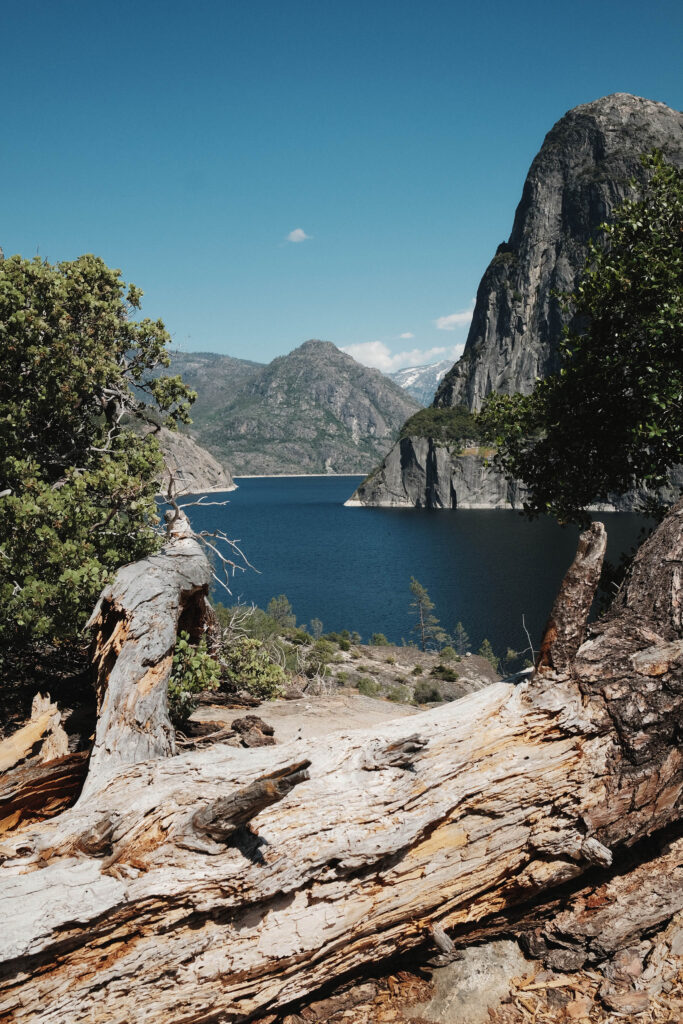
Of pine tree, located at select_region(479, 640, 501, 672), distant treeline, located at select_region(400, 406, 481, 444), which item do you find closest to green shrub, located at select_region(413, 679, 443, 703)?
pine tree, located at select_region(479, 640, 501, 672)

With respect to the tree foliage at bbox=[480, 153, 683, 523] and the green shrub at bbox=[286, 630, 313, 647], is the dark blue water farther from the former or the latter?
the tree foliage at bbox=[480, 153, 683, 523]

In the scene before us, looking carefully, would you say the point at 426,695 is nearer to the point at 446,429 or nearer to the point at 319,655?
the point at 319,655

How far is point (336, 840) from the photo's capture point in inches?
172

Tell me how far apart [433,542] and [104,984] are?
109 meters

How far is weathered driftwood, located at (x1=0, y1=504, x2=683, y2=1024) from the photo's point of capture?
13.0 ft

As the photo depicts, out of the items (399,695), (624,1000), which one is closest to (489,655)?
(399,695)

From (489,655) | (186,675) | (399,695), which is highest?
(186,675)

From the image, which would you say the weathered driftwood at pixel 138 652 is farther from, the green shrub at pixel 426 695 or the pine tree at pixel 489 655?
the pine tree at pixel 489 655

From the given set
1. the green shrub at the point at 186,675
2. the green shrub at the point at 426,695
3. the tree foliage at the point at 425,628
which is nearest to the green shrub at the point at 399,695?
the green shrub at the point at 426,695

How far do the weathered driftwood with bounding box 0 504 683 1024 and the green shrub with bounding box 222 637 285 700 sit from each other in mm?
8111

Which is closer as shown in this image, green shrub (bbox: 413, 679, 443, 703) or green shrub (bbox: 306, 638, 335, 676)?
green shrub (bbox: 413, 679, 443, 703)

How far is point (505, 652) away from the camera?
53938 mm

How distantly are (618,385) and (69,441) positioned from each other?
10.1 metres

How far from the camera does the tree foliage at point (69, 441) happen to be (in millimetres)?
9117
